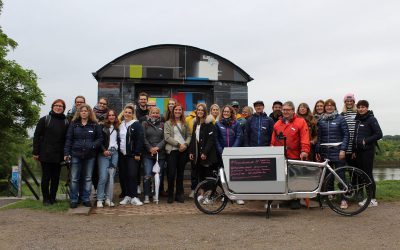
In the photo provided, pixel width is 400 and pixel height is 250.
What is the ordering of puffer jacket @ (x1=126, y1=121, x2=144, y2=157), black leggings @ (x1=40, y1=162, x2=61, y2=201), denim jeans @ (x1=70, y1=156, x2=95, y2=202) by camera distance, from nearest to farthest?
denim jeans @ (x1=70, y1=156, x2=95, y2=202)
black leggings @ (x1=40, y1=162, x2=61, y2=201)
puffer jacket @ (x1=126, y1=121, x2=144, y2=157)

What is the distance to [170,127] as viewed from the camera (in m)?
7.57

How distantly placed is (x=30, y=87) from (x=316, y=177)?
18934 mm

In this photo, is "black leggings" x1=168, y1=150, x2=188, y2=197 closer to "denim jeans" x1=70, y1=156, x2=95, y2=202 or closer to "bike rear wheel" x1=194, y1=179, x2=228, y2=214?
"bike rear wheel" x1=194, y1=179, x2=228, y2=214

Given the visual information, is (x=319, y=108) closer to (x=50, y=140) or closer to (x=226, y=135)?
(x=226, y=135)

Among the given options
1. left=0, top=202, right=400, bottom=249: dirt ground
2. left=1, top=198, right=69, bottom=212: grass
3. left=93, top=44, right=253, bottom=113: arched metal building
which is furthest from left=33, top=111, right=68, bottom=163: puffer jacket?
left=93, top=44, right=253, bottom=113: arched metal building

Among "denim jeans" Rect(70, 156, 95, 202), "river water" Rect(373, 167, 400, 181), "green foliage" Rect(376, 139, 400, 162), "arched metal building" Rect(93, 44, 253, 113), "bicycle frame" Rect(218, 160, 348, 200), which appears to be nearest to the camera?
"bicycle frame" Rect(218, 160, 348, 200)

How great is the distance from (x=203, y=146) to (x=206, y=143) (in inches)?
3.2

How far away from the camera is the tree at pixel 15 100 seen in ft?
68.9

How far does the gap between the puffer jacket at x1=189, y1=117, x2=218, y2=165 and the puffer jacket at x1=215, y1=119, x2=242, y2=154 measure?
0.09m

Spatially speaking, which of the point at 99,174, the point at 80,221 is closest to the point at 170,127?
the point at 99,174

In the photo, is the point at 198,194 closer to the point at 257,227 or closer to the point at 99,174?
the point at 257,227

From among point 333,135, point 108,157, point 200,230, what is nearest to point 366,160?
point 333,135

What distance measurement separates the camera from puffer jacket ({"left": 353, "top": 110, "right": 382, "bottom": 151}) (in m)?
7.04

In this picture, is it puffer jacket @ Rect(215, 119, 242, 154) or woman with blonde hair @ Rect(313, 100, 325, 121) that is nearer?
puffer jacket @ Rect(215, 119, 242, 154)
